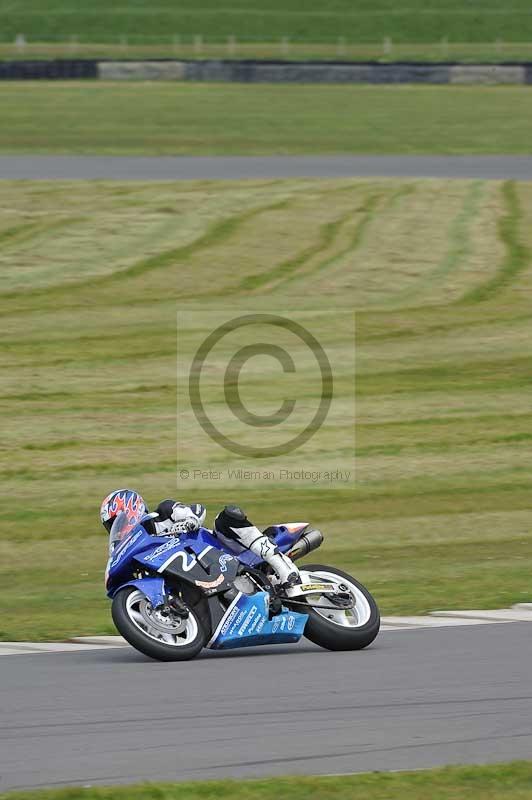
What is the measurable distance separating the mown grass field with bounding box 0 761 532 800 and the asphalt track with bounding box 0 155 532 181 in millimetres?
22987

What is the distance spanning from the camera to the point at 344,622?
8898 millimetres

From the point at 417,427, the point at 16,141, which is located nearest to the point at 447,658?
the point at 417,427

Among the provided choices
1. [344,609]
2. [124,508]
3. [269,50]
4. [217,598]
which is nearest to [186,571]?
[217,598]

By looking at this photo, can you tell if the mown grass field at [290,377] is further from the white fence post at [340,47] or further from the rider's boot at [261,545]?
the white fence post at [340,47]

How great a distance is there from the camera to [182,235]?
24031mm

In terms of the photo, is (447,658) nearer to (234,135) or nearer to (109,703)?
(109,703)

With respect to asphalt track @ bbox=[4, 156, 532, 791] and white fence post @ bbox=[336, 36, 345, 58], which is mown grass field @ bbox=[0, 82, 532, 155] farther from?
asphalt track @ bbox=[4, 156, 532, 791]

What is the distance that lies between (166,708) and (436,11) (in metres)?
64.4

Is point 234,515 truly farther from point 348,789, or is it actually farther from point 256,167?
point 256,167

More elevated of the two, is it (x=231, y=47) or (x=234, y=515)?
(x=231, y=47)

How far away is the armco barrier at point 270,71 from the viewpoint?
142ft

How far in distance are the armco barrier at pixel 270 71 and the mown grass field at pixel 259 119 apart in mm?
664

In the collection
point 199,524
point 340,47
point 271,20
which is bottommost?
point 199,524

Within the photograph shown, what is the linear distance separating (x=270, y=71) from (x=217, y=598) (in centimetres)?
3684
